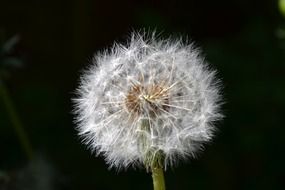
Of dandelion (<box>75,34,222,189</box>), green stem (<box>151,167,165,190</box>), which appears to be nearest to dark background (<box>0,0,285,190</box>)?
dandelion (<box>75,34,222,189</box>)

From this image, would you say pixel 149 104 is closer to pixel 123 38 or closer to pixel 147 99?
pixel 147 99

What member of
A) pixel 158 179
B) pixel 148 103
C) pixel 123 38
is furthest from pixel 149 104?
pixel 123 38

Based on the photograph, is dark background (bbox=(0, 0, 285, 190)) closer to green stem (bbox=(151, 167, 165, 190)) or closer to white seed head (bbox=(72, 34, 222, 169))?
white seed head (bbox=(72, 34, 222, 169))

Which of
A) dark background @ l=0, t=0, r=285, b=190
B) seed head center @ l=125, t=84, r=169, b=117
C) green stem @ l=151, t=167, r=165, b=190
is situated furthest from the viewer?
dark background @ l=0, t=0, r=285, b=190
